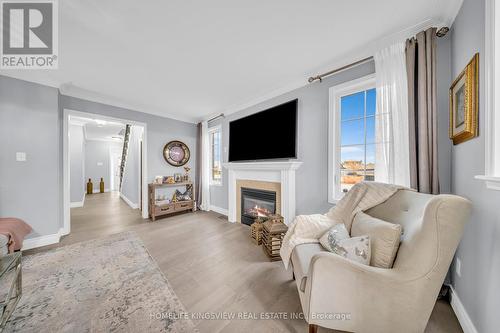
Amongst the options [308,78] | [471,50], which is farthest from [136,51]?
[471,50]

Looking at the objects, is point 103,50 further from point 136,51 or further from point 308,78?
point 308,78

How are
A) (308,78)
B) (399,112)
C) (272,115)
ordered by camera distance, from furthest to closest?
(272,115) < (308,78) < (399,112)

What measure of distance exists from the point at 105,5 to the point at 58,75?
6.19ft

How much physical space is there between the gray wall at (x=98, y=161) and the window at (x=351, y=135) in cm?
939

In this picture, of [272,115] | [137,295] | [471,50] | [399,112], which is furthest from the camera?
[272,115]

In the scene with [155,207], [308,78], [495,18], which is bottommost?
[155,207]

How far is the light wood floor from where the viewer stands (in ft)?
4.17

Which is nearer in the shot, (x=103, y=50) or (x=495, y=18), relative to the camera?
(x=495, y=18)

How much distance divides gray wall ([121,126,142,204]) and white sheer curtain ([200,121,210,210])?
1858mm

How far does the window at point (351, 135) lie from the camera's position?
201 cm

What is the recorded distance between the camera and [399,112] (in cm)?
163

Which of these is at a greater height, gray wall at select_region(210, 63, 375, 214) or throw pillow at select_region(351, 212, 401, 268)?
gray wall at select_region(210, 63, 375, 214)

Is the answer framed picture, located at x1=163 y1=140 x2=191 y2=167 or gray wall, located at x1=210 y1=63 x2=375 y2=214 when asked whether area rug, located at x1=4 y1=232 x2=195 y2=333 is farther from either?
framed picture, located at x1=163 y1=140 x2=191 y2=167

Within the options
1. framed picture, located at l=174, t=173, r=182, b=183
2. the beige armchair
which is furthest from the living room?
framed picture, located at l=174, t=173, r=182, b=183
